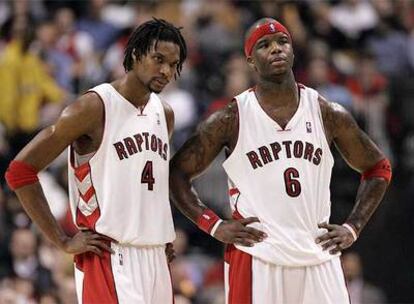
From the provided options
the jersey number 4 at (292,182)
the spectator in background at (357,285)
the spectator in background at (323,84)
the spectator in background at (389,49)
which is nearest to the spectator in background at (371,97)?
the spectator in background at (323,84)

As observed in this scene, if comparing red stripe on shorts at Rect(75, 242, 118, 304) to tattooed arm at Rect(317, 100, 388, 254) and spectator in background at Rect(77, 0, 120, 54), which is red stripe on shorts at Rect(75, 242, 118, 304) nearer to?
tattooed arm at Rect(317, 100, 388, 254)

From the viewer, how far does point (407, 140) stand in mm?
13844

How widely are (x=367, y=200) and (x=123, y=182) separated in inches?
67.8

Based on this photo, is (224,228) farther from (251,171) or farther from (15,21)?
(15,21)

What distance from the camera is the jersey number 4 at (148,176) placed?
290 inches

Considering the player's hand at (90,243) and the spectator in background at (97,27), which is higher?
the spectator in background at (97,27)

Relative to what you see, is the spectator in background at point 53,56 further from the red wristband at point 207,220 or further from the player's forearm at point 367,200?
the player's forearm at point 367,200

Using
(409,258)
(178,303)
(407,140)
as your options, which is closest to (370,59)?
(407,140)

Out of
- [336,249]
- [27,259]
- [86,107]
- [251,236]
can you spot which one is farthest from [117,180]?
[27,259]

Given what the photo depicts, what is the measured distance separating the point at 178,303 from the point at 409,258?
3.15 m

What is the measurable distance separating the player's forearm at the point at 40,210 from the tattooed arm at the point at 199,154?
2.72 ft

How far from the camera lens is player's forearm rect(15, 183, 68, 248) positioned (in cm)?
734

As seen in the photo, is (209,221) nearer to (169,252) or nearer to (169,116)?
(169,252)

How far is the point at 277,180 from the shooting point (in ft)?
24.4
